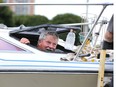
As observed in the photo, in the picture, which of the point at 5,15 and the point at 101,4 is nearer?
the point at 101,4

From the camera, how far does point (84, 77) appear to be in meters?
3.38

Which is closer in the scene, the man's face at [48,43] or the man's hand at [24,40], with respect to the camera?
the man's hand at [24,40]

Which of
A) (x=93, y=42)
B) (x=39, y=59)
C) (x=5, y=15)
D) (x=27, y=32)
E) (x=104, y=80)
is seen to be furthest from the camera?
(x=5, y=15)

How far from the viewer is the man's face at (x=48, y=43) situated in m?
4.21

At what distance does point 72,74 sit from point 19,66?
45 centimetres

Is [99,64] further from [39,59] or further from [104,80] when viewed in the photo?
[39,59]

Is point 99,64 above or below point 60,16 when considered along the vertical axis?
above

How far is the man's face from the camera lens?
4.21 metres

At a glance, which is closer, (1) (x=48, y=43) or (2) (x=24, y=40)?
(2) (x=24, y=40)

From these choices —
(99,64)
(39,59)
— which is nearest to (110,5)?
(99,64)

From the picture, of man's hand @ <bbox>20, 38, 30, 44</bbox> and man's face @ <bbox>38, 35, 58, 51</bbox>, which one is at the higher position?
man's hand @ <bbox>20, 38, 30, 44</bbox>

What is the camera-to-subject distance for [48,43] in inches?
168

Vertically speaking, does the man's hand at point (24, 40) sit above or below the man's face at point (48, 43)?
above

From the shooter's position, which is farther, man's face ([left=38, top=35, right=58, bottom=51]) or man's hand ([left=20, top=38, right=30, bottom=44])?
man's face ([left=38, top=35, right=58, bottom=51])
